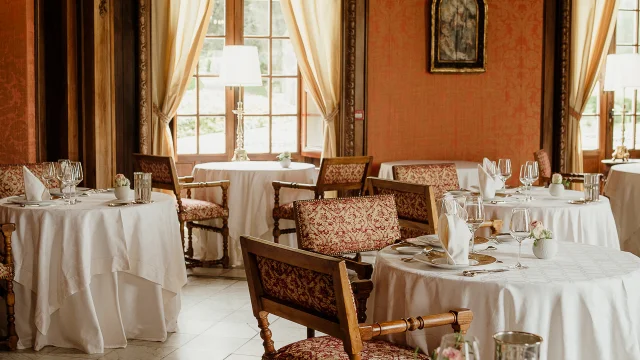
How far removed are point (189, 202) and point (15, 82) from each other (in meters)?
1.64

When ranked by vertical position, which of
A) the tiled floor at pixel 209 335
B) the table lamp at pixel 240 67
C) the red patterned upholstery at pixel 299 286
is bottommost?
the tiled floor at pixel 209 335

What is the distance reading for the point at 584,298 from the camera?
9.02 feet

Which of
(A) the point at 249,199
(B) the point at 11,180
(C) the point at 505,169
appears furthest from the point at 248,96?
(C) the point at 505,169

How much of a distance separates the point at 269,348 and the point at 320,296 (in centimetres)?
38

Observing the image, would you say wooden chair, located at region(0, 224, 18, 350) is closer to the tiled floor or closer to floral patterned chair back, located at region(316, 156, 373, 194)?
the tiled floor

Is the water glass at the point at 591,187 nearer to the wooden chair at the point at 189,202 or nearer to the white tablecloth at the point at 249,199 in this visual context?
the white tablecloth at the point at 249,199

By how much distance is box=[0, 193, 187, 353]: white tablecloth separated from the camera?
4.34 metres

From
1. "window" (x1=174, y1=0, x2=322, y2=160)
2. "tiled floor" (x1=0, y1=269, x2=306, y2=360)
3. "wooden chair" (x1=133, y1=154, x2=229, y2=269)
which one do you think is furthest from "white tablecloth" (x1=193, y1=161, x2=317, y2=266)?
"window" (x1=174, y1=0, x2=322, y2=160)

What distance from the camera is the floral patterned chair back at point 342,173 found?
6.55 m

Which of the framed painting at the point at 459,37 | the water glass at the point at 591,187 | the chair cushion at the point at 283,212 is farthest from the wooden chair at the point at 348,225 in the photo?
the framed painting at the point at 459,37

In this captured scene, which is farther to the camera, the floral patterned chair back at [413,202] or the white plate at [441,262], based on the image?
the floral patterned chair back at [413,202]

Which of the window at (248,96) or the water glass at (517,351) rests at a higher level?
the window at (248,96)

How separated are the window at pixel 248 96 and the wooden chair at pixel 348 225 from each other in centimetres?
454

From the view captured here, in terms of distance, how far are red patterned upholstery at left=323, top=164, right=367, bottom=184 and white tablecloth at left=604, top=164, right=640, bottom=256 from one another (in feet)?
6.87
